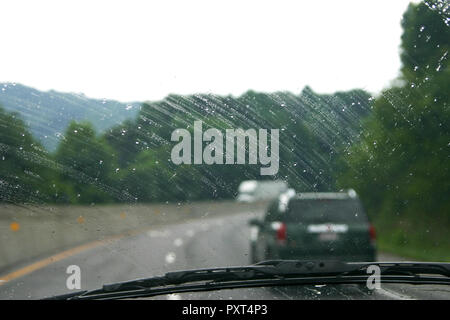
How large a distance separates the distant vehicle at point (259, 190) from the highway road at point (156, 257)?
0.54 feet

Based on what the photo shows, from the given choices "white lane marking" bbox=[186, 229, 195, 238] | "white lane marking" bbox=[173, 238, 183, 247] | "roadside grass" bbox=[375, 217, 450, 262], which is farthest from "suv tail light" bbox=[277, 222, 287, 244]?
"white lane marking" bbox=[173, 238, 183, 247]

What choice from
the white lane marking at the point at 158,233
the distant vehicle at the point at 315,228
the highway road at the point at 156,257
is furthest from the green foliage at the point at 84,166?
the distant vehicle at the point at 315,228

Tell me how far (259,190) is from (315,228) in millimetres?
581

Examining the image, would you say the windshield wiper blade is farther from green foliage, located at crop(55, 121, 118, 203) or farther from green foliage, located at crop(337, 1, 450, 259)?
green foliage, located at crop(55, 121, 118, 203)

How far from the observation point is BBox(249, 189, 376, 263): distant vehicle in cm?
521

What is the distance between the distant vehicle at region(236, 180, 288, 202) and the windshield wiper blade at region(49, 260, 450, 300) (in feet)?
4.17

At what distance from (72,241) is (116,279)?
209 centimetres

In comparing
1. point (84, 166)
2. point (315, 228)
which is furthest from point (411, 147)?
point (84, 166)

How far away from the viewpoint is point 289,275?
424 centimetres

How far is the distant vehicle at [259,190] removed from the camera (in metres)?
5.47

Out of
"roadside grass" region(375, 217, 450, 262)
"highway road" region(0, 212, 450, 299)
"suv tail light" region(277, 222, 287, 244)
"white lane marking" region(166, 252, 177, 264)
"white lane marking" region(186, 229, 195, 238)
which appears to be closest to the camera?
"highway road" region(0, 212, 450, 299)

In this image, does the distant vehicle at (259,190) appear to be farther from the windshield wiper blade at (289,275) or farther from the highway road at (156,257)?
the windshield wiper blade at (289,275)
